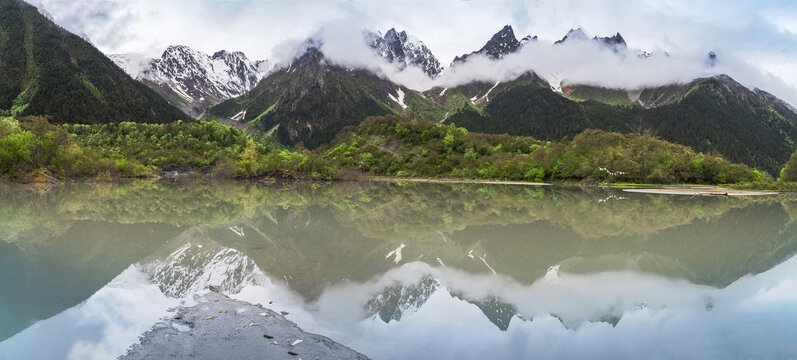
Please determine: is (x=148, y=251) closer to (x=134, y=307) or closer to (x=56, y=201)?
(x=134, y=307)

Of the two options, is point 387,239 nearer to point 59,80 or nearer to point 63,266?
point 63,266

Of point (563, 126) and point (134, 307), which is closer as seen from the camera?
point (134, 307)

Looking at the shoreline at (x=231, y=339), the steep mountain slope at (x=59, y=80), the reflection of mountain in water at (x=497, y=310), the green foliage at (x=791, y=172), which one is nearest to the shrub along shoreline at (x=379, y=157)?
the green foliage at (x=791, y=172)

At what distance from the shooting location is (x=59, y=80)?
119m

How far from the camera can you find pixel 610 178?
58344mm

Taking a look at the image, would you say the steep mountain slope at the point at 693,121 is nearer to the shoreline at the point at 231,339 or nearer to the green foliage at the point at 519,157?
the green foliage at the point at 519,157

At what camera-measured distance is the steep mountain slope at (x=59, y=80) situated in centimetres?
11319

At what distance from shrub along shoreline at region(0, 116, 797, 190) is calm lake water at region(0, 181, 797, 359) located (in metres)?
41.6

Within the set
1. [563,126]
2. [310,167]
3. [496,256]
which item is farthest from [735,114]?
[496,256]

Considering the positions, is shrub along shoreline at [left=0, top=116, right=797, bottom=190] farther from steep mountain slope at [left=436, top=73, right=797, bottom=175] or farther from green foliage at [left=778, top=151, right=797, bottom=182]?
steep mountain slope at [left=436, top=73, right=797, bottom=175]

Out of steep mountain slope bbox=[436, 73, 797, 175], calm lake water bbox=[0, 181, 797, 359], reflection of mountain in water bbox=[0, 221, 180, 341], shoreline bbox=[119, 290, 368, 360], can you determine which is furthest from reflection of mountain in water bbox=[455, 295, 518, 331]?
steep mountain slope bbox=[436, 73, 797, 175]

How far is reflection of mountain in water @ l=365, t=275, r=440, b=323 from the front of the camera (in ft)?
24.1

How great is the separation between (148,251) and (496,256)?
31.7 feet

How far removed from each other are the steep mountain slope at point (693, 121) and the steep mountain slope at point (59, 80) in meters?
114
